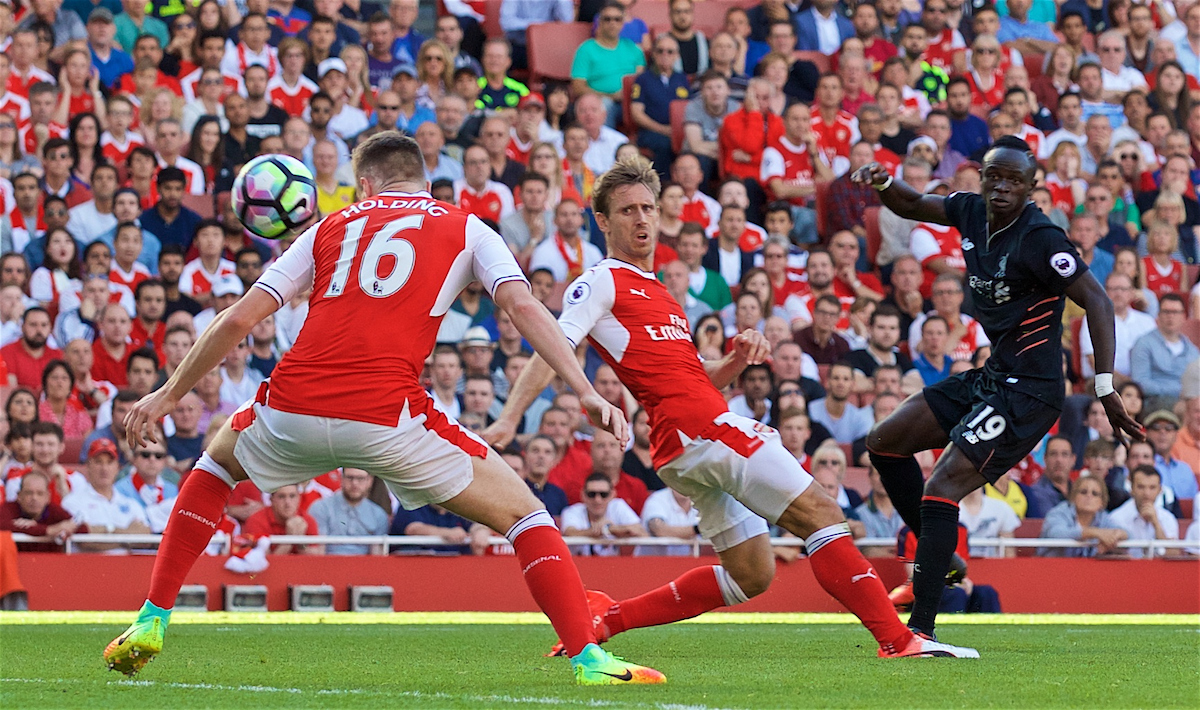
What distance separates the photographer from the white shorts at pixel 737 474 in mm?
6684

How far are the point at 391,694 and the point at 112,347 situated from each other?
25.1 ft

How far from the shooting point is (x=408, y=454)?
5664 mm

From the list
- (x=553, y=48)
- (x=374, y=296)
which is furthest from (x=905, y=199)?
(x=553, y=48)

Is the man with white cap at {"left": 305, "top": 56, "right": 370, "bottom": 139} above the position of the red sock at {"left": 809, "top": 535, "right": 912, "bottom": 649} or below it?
above

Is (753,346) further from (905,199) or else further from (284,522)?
(284,522)

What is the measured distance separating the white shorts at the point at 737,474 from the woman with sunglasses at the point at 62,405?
6.31 meters

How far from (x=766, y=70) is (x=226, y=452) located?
37.3 feet

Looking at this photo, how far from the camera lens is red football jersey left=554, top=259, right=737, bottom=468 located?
6891 mm

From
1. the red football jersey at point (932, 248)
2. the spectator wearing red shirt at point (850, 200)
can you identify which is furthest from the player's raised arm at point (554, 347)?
the spectator wearing red shirt at point (850, 200)

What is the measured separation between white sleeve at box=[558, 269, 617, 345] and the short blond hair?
43 centimetres

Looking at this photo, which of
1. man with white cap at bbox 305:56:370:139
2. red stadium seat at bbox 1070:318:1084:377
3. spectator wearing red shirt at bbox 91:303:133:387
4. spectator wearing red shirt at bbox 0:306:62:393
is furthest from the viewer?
man with white cap at bbox 305:56:370:139

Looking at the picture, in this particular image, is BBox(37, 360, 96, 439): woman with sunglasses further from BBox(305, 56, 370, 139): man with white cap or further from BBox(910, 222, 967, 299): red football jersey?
BBox(910, 222, 967, 299): red football jersey

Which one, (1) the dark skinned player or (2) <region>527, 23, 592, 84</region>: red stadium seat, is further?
(2) <region>527, 23, 592, 84</region>: red stadium seat

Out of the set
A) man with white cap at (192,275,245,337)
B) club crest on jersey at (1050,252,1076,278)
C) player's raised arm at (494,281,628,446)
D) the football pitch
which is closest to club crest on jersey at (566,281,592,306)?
player's raised arm at (494,281,628,446)
